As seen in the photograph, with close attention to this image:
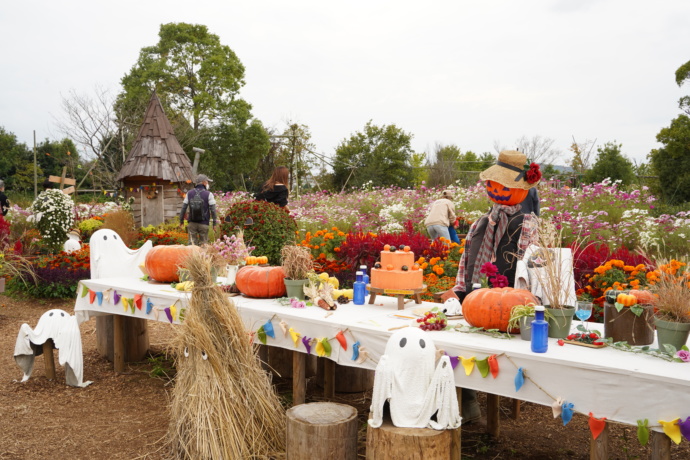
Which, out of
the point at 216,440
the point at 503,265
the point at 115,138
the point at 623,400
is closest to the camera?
the point at 623,400

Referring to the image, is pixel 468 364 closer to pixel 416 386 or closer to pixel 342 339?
pixel 416 386

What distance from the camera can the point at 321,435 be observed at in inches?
116

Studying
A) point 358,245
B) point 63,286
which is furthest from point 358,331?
point 63,286

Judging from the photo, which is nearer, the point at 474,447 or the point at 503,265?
the point at 474,447

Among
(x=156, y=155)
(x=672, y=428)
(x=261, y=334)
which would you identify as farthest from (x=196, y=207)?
(x=672, y=428)

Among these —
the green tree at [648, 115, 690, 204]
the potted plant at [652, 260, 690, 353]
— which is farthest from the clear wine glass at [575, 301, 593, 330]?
the green tree at [648, 115, 690, 204]

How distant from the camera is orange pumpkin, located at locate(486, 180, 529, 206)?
13.6ft

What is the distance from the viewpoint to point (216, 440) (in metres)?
3.23

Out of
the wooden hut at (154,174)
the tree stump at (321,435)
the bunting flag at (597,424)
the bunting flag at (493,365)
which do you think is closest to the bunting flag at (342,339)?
the tree stump at (321,435)

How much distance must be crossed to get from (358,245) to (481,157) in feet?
123

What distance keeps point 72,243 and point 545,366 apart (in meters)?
9.37

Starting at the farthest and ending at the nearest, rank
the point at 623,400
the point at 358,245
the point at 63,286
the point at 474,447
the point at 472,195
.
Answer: the point at 472,195, the point at 63,286, the point at 358,245, the point at 474,447, the point at 623,400

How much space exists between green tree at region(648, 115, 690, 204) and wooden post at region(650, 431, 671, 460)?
14946 mm

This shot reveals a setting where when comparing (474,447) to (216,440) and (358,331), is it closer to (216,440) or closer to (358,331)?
(358,331)
